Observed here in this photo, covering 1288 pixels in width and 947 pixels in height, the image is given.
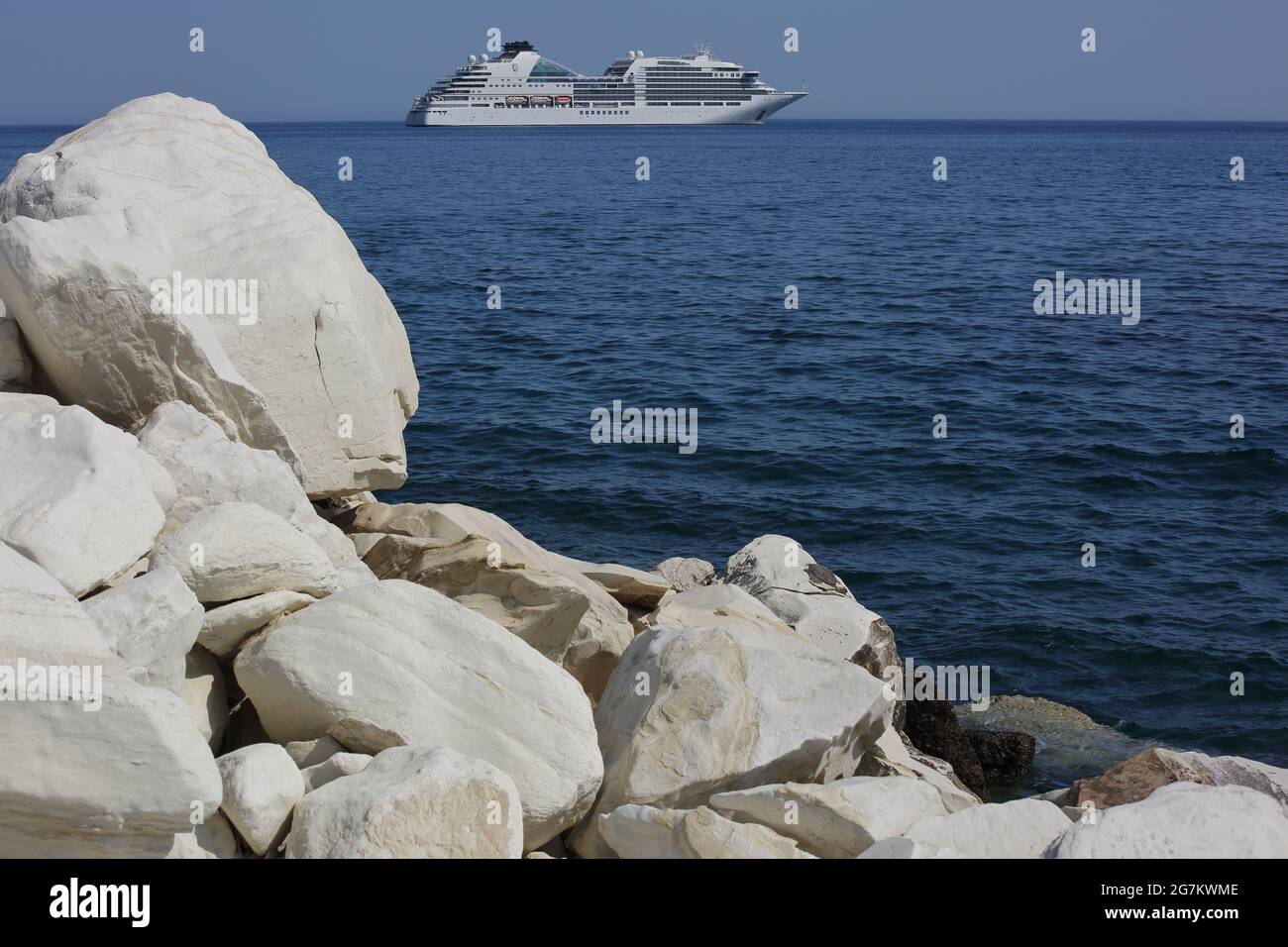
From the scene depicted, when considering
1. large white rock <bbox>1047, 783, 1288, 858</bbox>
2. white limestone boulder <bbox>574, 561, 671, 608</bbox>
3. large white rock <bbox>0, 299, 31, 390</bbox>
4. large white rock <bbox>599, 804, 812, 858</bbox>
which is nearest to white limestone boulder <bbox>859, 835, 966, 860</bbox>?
large white rock <bbox>599, 804, 812, 858</bbox>

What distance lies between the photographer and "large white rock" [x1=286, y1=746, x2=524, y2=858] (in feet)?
16.1

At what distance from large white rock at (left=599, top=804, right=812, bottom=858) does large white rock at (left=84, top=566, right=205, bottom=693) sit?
216 centimetres

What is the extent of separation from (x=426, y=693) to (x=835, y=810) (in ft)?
6.73

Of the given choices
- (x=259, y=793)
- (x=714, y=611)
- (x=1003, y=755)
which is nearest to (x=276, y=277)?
(x=714, y=611)

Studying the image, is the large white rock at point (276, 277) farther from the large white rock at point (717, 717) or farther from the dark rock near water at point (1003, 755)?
the dark rock near water at point (1003, 755)

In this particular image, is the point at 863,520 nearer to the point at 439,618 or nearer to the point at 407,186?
the point at 439,618

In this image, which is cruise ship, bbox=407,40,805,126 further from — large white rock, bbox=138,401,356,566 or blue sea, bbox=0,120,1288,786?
large white rock, bbox=138,401,356,566

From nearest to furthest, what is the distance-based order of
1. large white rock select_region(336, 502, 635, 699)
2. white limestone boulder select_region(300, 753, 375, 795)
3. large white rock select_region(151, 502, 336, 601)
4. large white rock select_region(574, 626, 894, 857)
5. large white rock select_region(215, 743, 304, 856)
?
1. large white rock select_region(215, 743, 304, 856)
2. white limestone boulder select_region(300, 753, 375, 795)
3. large white rock select_region(151, 502, 336, 601)
4. large white rock select_region(574, 626, 894, 857)
5. large white rock select_region(336, 502, 635, 699)

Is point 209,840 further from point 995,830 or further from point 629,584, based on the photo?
point 629,584

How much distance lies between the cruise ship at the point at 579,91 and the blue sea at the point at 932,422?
108 metres

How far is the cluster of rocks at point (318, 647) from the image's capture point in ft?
16.4

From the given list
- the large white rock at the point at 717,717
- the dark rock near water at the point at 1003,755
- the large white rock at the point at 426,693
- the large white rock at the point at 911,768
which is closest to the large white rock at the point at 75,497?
the large white rock at the point at 426,693

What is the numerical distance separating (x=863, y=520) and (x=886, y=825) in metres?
9.57
